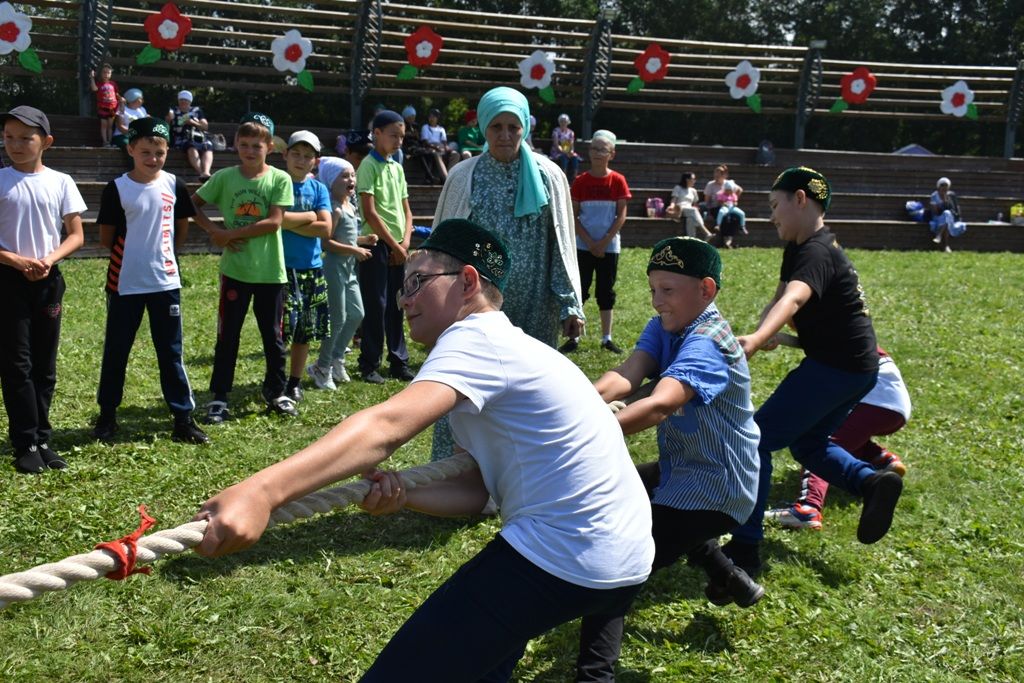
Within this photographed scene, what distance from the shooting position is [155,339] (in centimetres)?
657

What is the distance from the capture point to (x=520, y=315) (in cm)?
557

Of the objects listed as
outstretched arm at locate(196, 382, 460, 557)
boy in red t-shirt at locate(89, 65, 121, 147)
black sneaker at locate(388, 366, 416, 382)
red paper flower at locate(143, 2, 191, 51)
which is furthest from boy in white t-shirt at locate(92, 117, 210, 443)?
red paper flower at locate(143, 2, 191, 51)

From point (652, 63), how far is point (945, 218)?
24.8 feet

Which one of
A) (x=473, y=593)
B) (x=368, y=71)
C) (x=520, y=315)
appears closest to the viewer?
(x=473, y=593)

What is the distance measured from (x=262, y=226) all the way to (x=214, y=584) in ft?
9.93

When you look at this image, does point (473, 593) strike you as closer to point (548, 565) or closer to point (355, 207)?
point (548, 565)

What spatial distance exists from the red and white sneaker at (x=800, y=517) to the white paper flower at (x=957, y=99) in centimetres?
2277

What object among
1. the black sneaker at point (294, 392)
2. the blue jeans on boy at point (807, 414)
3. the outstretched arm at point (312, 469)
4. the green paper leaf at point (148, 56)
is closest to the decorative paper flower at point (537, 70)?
the green paper leaf at point (148, 56)

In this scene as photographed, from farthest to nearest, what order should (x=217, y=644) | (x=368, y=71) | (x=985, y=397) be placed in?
(x=368, y=71) < (x=985, y=397) < (x=217, y=644)

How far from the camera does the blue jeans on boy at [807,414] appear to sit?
485cm

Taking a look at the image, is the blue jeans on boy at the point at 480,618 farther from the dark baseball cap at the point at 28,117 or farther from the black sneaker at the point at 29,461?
the dark baseball cap at the point at 28,117

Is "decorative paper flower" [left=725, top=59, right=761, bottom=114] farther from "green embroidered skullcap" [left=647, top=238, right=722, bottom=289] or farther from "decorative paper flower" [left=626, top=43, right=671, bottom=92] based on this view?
"green embroidered skullcap" [left=647, top=238, right=722, bottom=289]

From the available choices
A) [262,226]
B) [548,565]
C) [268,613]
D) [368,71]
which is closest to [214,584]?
[268,613]

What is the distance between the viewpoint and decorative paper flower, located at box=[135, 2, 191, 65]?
19125 millimetres
